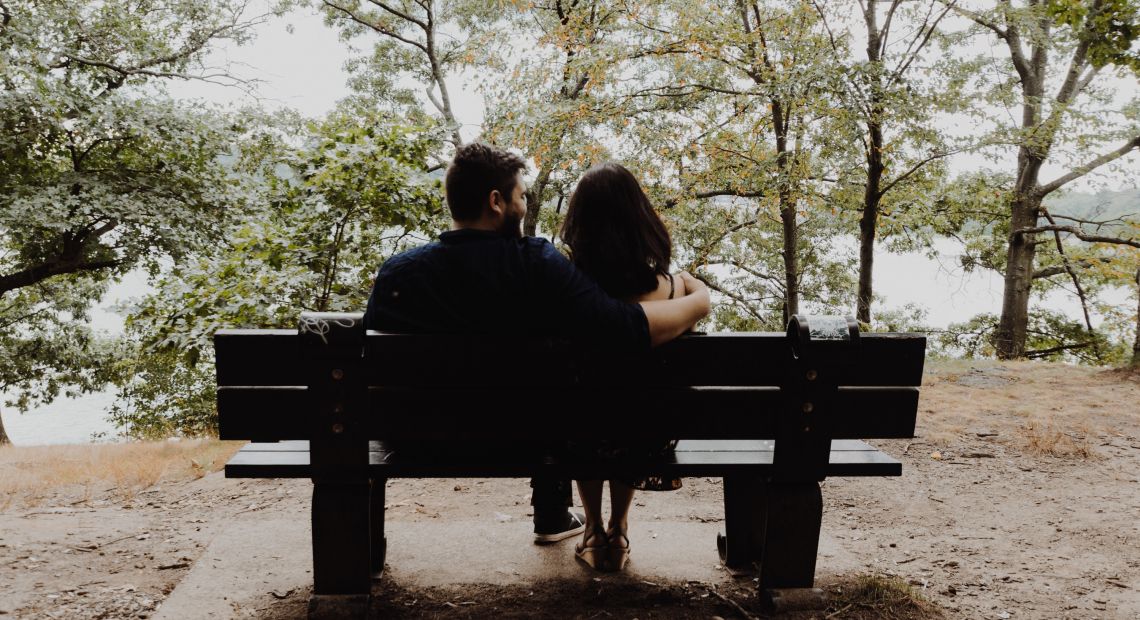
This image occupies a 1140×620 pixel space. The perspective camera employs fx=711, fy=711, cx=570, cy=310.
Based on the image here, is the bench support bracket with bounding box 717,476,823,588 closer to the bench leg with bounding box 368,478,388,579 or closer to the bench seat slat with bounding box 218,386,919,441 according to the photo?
the bench seat slat with bounding box 218,386,919,441

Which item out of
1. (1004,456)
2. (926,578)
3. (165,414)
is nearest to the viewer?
(926,578)

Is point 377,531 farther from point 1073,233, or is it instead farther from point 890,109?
point 1073,233

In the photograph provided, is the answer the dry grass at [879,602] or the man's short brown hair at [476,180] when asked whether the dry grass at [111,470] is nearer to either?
the man's short brown hair at [476,180]

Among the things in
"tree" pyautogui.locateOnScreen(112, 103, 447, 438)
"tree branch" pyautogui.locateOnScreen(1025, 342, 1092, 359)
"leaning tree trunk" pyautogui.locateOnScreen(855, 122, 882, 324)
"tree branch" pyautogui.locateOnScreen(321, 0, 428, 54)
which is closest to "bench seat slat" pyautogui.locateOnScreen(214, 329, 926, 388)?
"tree" pyautogui.locateOnScreen(112, 103, 447, 438)

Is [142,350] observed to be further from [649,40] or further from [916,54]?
[916,54]

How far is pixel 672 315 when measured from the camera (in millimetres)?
2045

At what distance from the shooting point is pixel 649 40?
34.8 feet

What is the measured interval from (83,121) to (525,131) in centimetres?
630

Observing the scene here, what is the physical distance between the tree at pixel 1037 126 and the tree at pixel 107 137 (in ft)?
37.5

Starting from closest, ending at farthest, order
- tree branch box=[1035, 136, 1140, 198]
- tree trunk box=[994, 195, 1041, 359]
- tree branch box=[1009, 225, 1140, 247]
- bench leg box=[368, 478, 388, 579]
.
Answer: bench leg box=[368, 478, 388, 579] < tree branch box=[1009, 225, 1140, 247] < tree branch box=[1035, 136, 1140, 198] < tree trunk box=[994, 195, 1041, 359]

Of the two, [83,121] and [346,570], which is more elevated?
[83,121]

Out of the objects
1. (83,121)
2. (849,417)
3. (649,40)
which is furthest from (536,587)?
(83,121)

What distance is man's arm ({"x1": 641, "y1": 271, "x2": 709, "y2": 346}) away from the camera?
2018 millimetres

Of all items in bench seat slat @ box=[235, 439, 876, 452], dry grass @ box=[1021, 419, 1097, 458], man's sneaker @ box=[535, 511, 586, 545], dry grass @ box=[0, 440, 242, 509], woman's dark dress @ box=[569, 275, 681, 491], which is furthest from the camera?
dry grass @ box=[1021, 419, 1097, 458]
